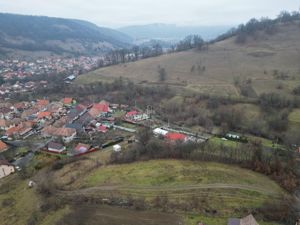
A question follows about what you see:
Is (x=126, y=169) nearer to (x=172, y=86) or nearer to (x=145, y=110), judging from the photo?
(x=145, y=110)

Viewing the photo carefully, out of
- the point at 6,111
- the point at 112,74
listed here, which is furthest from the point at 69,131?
the point at 112,74

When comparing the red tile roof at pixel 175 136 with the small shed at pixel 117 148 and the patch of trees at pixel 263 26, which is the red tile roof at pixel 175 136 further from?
the patch of trees at pixel 263 26

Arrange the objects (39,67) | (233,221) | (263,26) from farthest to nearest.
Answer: (39,67)
(263,26)
(233,221)

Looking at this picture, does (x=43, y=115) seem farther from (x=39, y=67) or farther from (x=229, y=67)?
(x=39, y=67)

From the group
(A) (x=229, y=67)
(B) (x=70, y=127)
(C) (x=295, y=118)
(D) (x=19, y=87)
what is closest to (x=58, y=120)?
(B) (x=70, y=127)

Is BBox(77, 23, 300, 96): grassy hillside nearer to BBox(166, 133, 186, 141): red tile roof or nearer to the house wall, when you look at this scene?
BBox(166, 133, 186, 141): red tile roof

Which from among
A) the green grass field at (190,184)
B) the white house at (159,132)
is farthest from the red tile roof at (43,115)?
the green grass field at (190,184)
